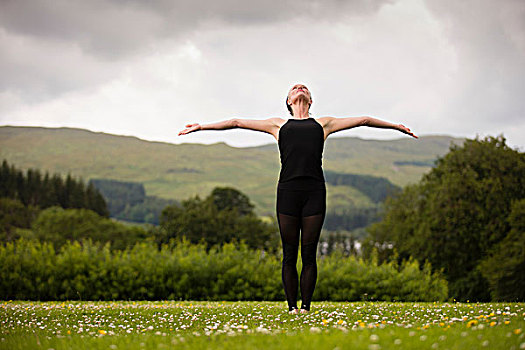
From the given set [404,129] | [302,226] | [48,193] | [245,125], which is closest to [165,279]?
[245,125]

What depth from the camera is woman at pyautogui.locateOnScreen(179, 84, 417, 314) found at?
733 centimetres

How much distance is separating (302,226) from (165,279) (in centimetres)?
1025

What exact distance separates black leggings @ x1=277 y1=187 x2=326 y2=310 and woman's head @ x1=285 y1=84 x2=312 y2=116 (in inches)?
57.6

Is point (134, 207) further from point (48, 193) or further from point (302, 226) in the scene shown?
point (302, 226)

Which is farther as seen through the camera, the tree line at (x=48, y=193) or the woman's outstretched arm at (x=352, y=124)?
the tree line at (x=48, y=193)

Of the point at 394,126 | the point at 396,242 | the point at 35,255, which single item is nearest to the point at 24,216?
the point at 396,242

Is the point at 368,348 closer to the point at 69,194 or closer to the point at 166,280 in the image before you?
the point at 166,280

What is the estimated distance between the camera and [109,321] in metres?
8.07

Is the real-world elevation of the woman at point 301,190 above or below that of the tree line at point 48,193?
below

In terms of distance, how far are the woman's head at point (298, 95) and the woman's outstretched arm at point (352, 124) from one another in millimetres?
406

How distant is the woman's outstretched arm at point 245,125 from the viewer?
25.7 ft

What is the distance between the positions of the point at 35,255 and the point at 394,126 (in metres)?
13.5

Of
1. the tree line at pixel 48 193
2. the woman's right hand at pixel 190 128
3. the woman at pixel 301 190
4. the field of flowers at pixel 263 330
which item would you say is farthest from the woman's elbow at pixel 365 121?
the tree line at pixel 48 193

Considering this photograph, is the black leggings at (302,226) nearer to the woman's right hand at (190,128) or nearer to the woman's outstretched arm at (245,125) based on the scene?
the woman's outstretched arm at (245,125)
